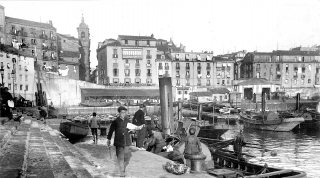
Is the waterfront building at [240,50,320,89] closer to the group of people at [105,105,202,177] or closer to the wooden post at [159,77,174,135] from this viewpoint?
the wooden post at [159,77,174,135]

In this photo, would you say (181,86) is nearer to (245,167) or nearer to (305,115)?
(305,115)

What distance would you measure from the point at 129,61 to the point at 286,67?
144 feet

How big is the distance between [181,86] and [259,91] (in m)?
19.8

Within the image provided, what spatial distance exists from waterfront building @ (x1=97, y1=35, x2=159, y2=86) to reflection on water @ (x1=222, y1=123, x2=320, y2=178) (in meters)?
37.3

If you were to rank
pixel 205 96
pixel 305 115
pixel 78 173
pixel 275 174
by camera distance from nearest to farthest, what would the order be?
pixel 78 173, pixel 275 174, pixel 305 115, pixel 205 96

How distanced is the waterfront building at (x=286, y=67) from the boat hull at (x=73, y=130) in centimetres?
6846

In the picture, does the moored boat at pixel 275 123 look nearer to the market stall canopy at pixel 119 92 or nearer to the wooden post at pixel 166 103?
the wooden post at pixel 166 103

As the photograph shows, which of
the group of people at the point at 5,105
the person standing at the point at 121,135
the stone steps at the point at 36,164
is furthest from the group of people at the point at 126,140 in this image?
the group of people at the point at 5,105

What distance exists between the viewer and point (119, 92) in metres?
63.7

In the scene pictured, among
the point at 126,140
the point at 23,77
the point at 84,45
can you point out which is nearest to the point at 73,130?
the point at 126,140

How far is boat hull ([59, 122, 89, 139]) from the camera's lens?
2022 centimetres

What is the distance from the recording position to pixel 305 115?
44469mm

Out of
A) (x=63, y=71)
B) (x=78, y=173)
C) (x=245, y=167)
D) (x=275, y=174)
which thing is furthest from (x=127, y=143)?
(x=63, y=71)

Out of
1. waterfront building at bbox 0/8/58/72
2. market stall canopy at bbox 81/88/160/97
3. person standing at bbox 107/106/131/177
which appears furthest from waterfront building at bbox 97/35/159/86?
person standing at bbox 107/106/131/177
